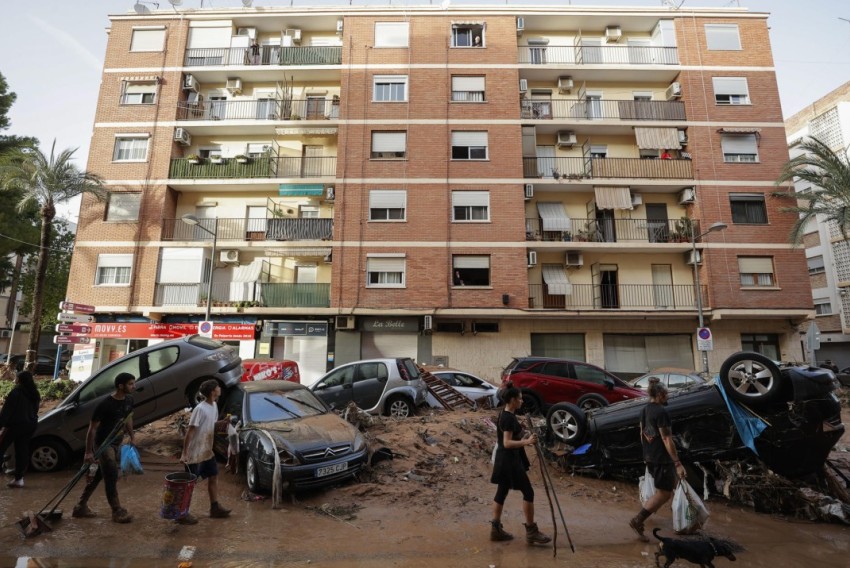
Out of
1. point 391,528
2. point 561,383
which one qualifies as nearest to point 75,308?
point 391,528

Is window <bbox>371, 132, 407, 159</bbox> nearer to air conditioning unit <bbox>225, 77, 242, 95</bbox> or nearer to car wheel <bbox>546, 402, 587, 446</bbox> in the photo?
air conditioning unit <bbox>225, 77, 242, 95</bbox>

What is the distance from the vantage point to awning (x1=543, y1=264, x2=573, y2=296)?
64.5 feet

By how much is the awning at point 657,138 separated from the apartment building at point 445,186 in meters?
0.09

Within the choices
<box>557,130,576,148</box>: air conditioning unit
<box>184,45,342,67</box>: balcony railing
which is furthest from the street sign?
<box>557,130,576,148</box>: air conditioning unit

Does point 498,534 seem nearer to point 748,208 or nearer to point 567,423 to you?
point 567,423

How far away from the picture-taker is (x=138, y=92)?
21.7 m

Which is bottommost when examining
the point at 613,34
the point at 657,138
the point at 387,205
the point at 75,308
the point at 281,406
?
the point at 281,406

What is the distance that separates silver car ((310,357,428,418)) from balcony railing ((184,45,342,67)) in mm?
16862

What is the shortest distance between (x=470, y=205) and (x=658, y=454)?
1607cm

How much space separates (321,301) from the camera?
64.4ft

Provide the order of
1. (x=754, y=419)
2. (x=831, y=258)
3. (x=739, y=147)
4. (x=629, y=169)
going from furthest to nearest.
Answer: (x=831, y=258)
(x=739, y=147)
(x=629, y=169)
(x=754, y=419)

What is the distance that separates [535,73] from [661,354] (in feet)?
47.0

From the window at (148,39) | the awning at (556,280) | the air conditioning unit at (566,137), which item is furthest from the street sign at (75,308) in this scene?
the air conditioning unit at (566,137)

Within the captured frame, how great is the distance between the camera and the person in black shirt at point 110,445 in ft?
17.6
